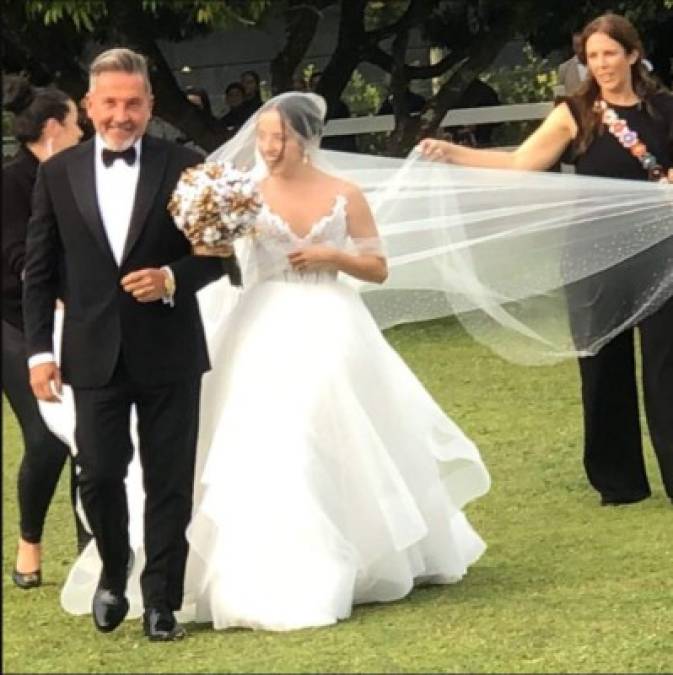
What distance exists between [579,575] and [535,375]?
17.7 ft

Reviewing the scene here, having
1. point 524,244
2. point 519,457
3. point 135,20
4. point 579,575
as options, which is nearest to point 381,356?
point 579,575

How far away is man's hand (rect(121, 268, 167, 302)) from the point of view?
217 inches

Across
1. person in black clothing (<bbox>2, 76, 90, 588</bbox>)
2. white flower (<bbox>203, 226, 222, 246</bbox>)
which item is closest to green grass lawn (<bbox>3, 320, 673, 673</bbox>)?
person in black clothing (<bbox>2, 76, 90, 588</bbox>)

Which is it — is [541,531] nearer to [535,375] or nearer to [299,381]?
[299,381]

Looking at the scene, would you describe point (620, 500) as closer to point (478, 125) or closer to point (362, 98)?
point (478, 125)

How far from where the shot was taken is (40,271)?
5.70 metres

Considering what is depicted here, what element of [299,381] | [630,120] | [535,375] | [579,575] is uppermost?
[630,120]

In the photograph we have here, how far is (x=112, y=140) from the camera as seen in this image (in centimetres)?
565

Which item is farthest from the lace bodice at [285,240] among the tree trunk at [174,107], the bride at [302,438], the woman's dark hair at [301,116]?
the tree trunk at [174,107]

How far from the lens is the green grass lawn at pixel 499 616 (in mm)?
5547

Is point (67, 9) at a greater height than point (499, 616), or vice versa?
point (67, 9)

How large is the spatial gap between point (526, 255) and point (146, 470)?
2865 millimetres

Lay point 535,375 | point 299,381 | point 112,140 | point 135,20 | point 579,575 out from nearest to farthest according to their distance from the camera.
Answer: point 112,140, point 299,381, point 579,575, point 535,375, point 135,20

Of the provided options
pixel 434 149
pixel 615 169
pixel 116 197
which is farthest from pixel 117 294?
pixel 615 169
